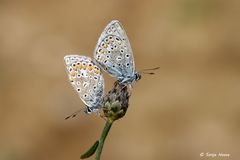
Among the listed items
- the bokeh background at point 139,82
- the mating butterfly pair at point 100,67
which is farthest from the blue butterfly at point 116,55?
the bokeh background at point 139,82

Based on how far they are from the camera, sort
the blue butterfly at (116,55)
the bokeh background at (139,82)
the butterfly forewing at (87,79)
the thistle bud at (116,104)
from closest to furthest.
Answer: the thistle bud at (116,104) < the butterfly forewing at (87,79) < the blue butterfly at (116,55) < the bokeh background at (139,82)

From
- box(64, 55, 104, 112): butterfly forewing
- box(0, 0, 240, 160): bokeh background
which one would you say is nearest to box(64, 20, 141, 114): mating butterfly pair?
box(64, 55, 104, 112): butterfly forewing

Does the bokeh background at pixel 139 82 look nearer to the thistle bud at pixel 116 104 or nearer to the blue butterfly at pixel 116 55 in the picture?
the blue butterfly at pixel 116 55

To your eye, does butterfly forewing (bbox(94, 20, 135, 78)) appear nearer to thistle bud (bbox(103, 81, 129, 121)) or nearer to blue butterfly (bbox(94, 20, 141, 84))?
blue butterfly (bbox(94, 20, 141, 84))

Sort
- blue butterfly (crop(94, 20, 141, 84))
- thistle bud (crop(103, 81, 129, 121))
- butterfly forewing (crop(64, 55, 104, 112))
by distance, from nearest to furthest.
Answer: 1. thistle bud (crop(103, 81, 129, 121))
2. butterfly forewing (crop(64, 55, 104, 112))
3. blue butterfly (crop(94, 20, 141, 84))

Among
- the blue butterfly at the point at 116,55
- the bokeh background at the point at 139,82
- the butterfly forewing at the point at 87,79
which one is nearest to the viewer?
the butterfly forewing at the point at 87,79

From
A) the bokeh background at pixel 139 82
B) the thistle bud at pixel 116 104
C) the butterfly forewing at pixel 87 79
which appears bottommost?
the bokeh background at pixel 139 82

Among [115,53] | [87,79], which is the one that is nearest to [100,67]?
[87,79]
